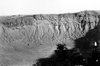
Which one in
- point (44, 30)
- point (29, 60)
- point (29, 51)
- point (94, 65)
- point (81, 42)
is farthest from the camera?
point (44, 30)

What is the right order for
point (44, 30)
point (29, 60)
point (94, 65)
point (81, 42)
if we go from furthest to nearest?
point (44, 30) → point (81, 42) → point (29, 60) → point (94, 65)

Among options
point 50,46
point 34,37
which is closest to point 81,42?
point 50,46

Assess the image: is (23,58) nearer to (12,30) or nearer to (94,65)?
(12,30)

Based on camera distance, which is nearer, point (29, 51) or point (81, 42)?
point (29, 51)

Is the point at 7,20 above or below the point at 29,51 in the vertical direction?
above

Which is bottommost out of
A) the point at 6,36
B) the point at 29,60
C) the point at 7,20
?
the point at 29,60

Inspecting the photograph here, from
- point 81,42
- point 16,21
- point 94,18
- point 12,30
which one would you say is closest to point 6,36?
point 12,30

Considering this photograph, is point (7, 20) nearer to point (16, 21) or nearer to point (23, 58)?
point (16, 21)
